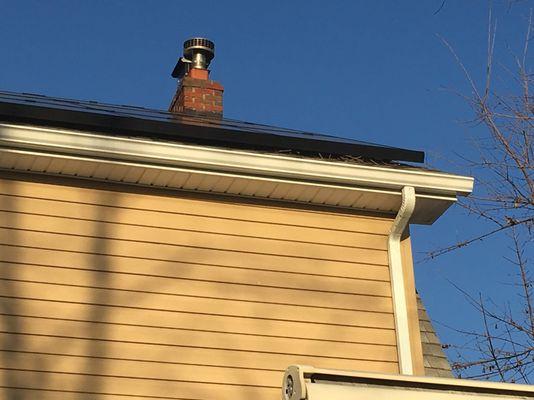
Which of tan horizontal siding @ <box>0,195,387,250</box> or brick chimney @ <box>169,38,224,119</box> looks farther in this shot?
brick chimney @ <box>169,38,224,119</box>

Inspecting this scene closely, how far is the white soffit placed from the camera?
26.1 ft

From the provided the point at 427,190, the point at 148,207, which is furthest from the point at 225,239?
the point at 427,190

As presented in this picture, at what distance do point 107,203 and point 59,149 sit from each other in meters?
0.64

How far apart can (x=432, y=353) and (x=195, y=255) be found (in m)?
2.56

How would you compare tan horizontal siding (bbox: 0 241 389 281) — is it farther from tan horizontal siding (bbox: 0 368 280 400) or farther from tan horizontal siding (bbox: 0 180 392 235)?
tan horizontal siding (bbox: 0 368 280 400)

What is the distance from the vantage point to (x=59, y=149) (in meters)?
7.95

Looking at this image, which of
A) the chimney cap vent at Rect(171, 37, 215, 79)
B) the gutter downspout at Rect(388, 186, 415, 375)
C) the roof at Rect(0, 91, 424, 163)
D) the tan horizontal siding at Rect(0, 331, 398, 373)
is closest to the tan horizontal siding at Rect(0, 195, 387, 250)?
the gutter downspout at Rect(388, 186, 415, 375)

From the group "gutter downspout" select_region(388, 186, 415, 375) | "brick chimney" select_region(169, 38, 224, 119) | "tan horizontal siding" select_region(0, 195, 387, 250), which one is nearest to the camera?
"tan horizontal siding" select_region(0, 195, 387, 250)

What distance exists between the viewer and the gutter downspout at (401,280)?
8.39 m

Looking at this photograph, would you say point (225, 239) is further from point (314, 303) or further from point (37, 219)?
point (37, 219)

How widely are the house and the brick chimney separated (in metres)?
3.10

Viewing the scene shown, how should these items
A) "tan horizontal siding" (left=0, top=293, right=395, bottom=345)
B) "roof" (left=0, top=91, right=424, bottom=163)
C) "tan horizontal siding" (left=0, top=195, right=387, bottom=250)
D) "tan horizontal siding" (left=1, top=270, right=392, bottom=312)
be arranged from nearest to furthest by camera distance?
"tan horizontal siding" (left=0, top=293, right=395, bottom=345) < "tan horizontal siding" (left=1, top=270, right=392, bottom=312) < "tan horizontal siding" (left=0, top=195, right=387, bottom=250) < "roof" (left=0, top=91, right=424, bottom=163)

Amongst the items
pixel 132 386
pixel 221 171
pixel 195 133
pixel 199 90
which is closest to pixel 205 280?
pixel 221 171

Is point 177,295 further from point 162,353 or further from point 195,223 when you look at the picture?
point 195,223
